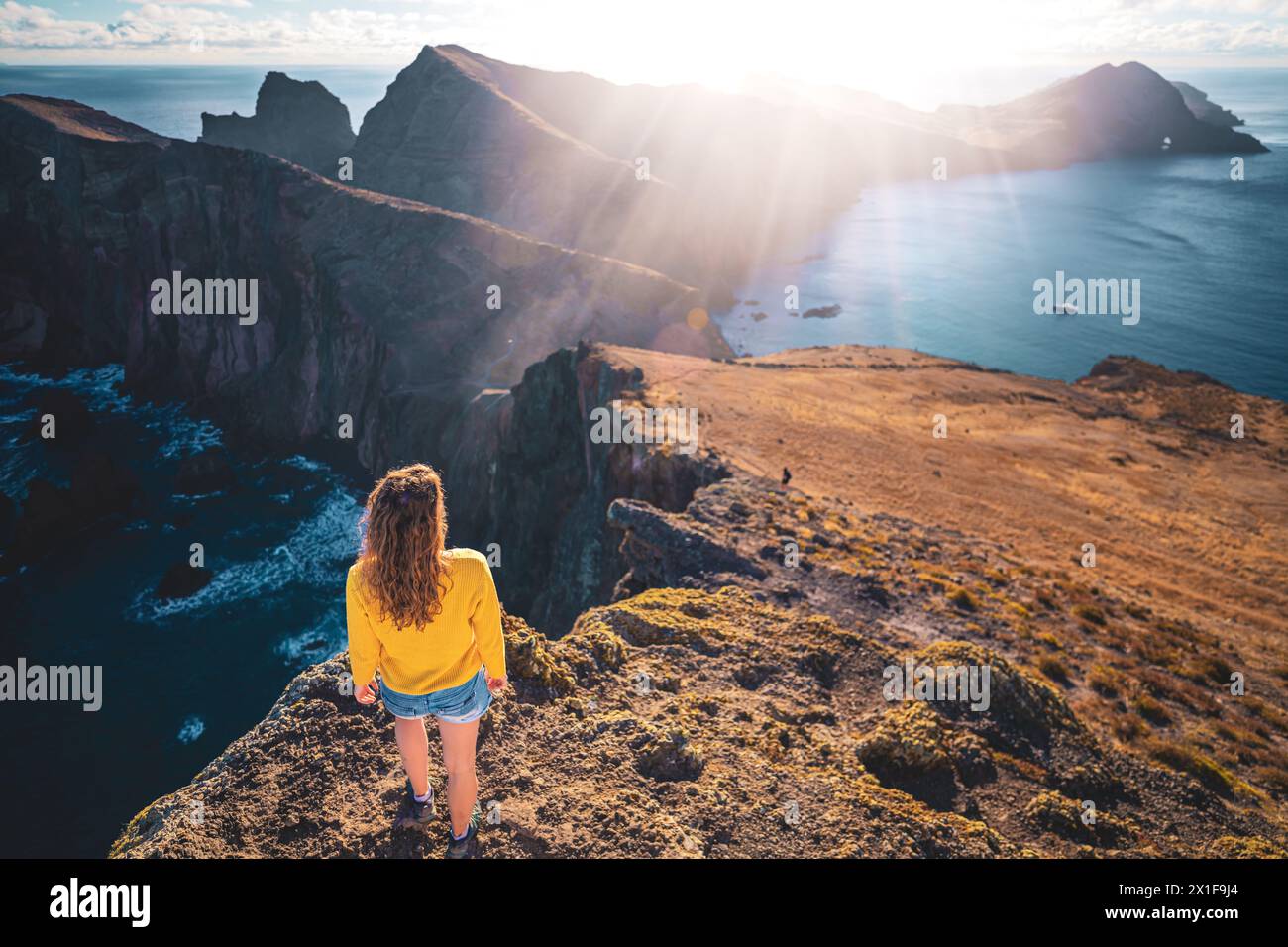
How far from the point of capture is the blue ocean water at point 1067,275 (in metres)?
102

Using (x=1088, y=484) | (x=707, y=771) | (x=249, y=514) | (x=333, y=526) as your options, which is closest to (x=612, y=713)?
(x=707, y=771)

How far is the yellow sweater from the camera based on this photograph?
5594 millimetres

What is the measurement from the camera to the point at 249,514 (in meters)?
62.1

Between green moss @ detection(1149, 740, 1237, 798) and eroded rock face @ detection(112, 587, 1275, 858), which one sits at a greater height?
eroded rock face @ detection(112, 587, 1275, 858)

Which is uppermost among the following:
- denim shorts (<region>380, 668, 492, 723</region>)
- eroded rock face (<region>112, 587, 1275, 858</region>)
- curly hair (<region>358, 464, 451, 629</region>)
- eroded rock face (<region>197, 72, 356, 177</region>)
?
eroded rock face (<region>197, 72, 356, 177</region>)

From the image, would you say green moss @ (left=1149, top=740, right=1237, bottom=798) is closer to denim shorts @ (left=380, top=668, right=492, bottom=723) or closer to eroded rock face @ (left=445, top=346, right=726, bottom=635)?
denim shorts @ (left=380, top=668, right=492, bottom=723)

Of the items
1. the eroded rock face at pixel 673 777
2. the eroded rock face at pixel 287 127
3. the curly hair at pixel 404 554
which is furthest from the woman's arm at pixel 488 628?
the eroded rock face at pixel 287 127

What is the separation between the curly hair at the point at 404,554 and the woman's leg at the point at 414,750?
1.15 metres

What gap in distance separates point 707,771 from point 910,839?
92.3 inches

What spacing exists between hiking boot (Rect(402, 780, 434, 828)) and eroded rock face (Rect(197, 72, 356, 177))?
671ft

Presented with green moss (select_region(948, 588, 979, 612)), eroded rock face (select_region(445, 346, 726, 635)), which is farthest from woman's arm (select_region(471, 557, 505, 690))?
eroded rock face (select_region(445, 346, 726, 635))

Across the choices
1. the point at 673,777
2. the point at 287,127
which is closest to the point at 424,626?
the point at 673,777
